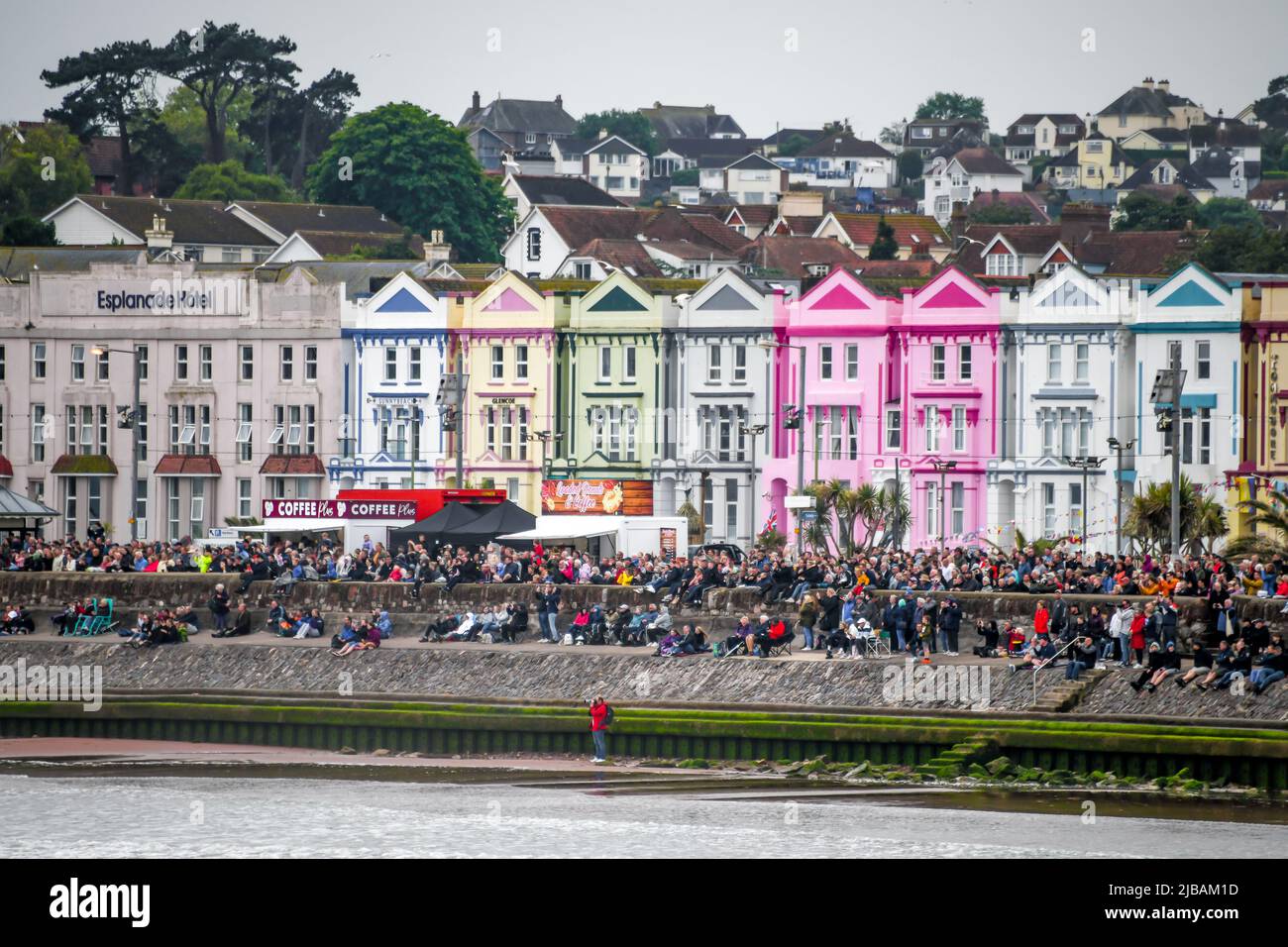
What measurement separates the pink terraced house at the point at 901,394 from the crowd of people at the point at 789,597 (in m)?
11.9

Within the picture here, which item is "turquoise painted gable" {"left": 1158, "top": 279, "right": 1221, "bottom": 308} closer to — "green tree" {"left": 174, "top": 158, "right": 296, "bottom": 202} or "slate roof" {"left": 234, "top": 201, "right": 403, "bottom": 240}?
"slate roof" {"left": 234, "top": 201, "right": 403, "bottom": 240}

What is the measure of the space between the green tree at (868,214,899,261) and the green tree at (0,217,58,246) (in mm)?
38931

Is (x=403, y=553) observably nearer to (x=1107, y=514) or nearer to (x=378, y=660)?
(x=378, y=660)

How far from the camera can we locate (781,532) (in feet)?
226

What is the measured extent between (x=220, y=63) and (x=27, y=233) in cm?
3675

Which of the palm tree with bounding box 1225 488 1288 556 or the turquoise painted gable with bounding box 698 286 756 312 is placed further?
the turquoise painted gable with bounding box 698 286 756 312

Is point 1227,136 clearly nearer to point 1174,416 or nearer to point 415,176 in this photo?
point 415,176

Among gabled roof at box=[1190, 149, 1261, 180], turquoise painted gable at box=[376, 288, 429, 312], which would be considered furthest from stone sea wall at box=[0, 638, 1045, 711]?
gabled roof at box=[1190, 149, 1261, 180]

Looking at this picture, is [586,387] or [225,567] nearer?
[225,567]

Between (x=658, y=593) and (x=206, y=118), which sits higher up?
(x=206, y=118)

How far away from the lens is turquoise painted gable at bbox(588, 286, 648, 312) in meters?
74.1

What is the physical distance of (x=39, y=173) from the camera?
124m
